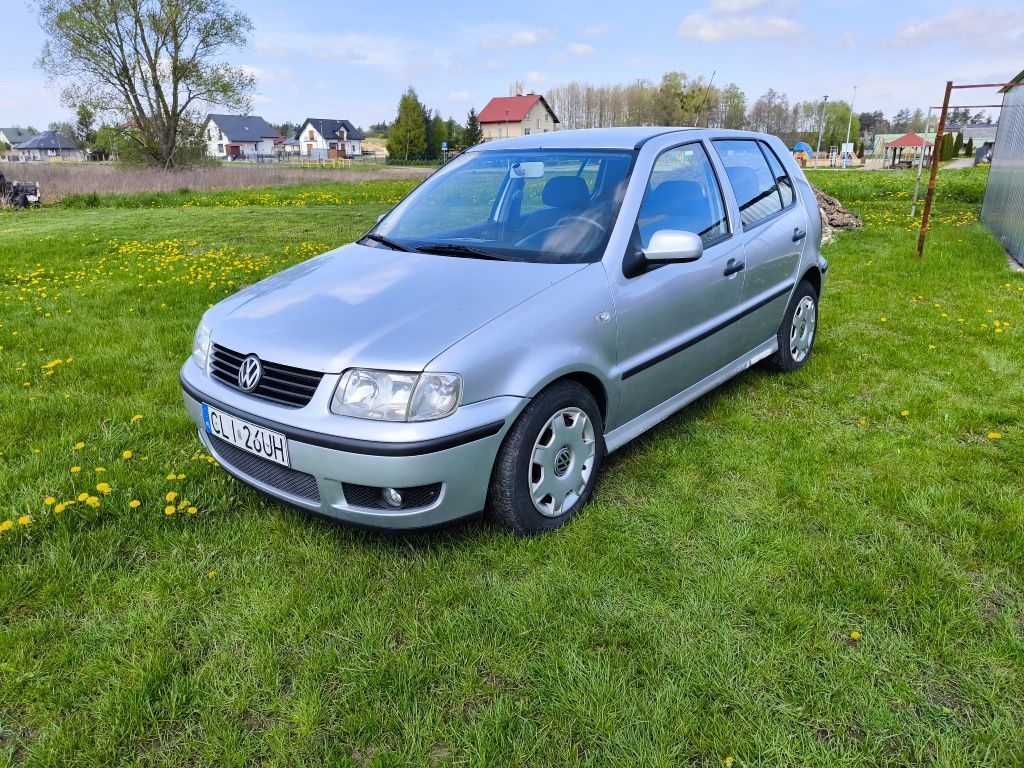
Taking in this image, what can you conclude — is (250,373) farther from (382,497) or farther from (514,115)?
(514,115)

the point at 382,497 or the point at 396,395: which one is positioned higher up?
the point at 396,395

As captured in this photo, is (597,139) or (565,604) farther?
(597,139)

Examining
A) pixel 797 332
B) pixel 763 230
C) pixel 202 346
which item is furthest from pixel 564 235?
pixel 797 332

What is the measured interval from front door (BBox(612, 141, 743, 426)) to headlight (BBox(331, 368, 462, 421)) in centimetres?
96

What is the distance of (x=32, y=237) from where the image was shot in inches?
455

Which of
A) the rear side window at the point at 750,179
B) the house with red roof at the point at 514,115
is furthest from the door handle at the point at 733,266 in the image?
the house with red roof at the point at 514,115

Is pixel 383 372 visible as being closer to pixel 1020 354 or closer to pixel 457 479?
pixel 457 479

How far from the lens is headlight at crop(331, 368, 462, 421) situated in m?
2.42

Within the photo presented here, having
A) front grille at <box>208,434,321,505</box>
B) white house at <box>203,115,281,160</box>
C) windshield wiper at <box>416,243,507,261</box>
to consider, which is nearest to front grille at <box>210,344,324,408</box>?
front grille at <box>208,434,321,505</box>

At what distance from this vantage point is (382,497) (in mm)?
2520

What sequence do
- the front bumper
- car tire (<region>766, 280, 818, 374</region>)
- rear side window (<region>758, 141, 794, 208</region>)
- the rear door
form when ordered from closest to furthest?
the front bumper
the rear door
rear side window (<region>758, 141, 794, 208</region>)
car tire (<region>766, 280, 818, 374</region>)

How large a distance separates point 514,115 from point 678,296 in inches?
3367

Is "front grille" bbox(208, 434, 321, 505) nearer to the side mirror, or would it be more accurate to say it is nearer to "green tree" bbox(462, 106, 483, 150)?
the side mirror

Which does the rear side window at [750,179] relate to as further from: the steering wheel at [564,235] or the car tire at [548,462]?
the car tire at [548,462]
